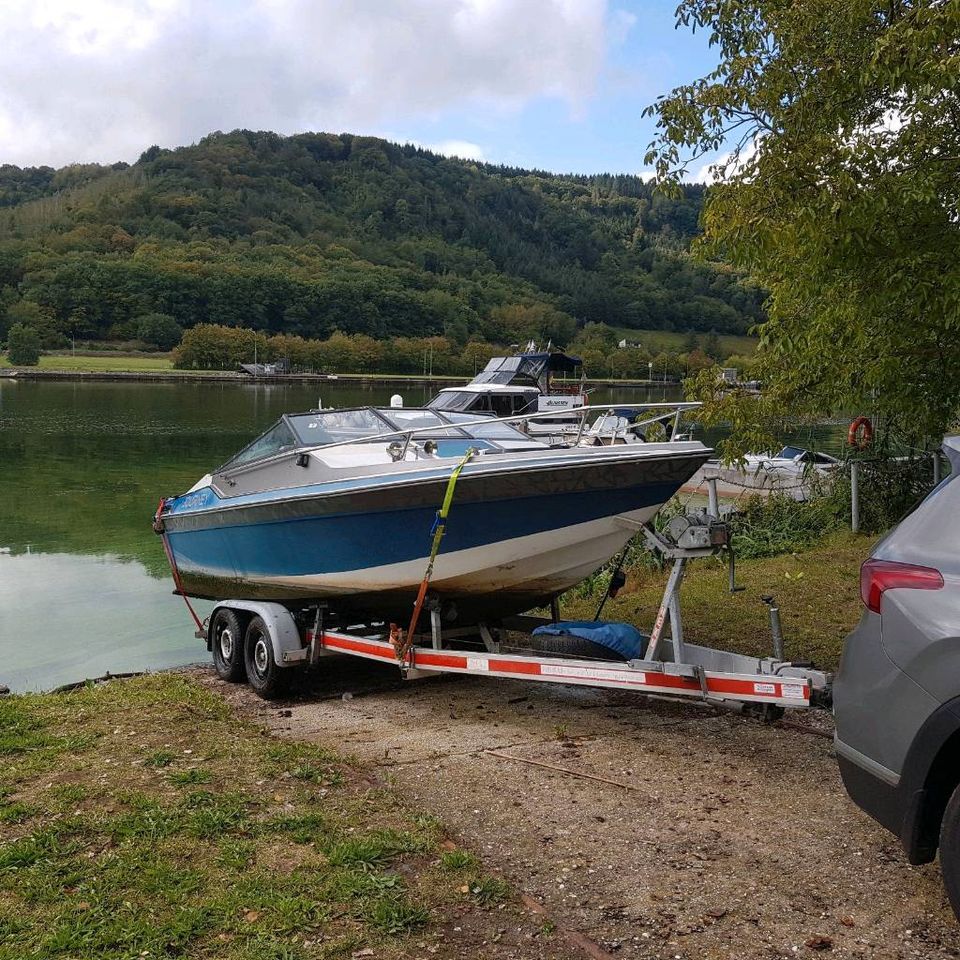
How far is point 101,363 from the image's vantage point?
11119 centimetres

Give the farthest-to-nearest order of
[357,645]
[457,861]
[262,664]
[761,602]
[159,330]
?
[159,330], [761,602], [262,664], [357,645], [457,861]

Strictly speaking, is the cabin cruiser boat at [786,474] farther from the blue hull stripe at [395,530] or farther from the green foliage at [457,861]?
the green foliage at [457,861]

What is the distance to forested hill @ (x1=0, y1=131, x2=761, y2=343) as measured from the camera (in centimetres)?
13362

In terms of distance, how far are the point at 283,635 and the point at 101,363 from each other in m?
114

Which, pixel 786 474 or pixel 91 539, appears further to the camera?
pixel 786 474

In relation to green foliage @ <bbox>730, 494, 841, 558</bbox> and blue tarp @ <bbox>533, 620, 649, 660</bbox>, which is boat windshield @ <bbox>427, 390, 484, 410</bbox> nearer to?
green foliage @ <bbox>730, 494, 841, 558</bbox>

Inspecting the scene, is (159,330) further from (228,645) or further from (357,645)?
(357,645)

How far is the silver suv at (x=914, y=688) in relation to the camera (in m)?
3.12

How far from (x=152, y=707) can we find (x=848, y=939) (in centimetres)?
499

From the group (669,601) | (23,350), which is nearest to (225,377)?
(23,350)

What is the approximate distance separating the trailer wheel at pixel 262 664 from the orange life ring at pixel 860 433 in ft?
31.4

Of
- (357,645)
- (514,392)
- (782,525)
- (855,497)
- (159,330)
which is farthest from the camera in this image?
(159,330)

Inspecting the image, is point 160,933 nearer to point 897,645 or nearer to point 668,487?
point 897,645

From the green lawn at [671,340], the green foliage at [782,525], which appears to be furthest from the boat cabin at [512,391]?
the green lawn at [671,340]
